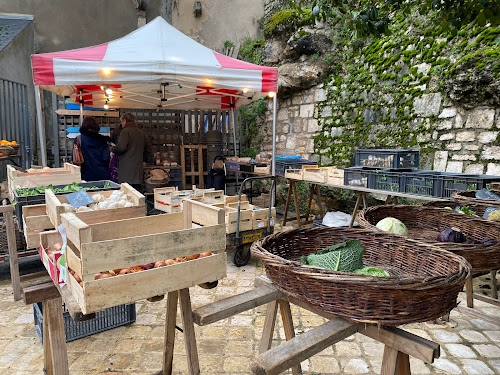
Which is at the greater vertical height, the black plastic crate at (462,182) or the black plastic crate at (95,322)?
the black plastic crate at (462,182)

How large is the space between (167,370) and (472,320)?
271 centimetres

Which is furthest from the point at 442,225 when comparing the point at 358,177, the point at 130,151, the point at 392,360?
the point at 130,151

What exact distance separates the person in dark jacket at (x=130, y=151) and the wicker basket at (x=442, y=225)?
472 cm

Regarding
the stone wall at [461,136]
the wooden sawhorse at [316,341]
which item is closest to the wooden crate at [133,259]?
the wooden sawhorse at [316,341]

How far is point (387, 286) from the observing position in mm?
1085

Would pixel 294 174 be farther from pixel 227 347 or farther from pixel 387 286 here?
pixel 387 286

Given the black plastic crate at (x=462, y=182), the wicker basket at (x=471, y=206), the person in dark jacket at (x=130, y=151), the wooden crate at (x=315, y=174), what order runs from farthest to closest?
the person in dark jacket at (x=130, y=151), the wooden crate at (x=315, y=174), the black plastic crate at (x=462, y=182), the wicker basket at (x=471, y=206)

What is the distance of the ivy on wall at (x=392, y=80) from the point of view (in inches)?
202

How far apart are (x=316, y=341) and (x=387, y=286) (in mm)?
280

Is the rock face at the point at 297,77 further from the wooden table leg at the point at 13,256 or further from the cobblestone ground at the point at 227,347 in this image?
the wooden table leg at the point at 13,256

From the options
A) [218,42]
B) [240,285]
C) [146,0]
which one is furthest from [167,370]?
[146,0]

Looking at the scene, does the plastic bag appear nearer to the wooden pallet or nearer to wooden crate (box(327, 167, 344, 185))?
wooden crate (box(327, 167, 344, 185))

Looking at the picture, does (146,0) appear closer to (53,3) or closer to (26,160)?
(53,3)

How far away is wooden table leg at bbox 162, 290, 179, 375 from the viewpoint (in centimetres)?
208
